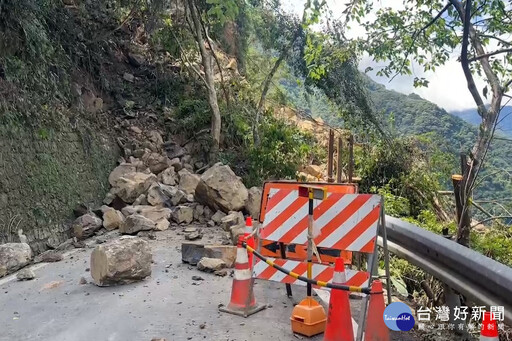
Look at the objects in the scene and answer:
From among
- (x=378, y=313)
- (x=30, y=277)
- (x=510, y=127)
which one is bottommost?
(x=30, y=277)

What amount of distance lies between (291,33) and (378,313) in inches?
465

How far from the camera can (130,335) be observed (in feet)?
10.9

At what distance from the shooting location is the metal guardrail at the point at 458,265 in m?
2.41

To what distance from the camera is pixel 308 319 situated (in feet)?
10.8

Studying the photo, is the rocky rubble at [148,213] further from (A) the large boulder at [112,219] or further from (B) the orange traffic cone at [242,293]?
(B) the orange traffic cone at [242,293]

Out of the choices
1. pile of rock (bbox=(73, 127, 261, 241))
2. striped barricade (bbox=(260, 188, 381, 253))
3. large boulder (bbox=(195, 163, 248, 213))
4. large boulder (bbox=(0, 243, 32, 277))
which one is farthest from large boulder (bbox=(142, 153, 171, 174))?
striped barricade (bbox=(260, 188, 381, 253))

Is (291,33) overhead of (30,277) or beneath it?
overhead

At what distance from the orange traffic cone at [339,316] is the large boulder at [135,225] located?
15.6ft

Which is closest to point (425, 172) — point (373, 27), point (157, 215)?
point (373, 27)

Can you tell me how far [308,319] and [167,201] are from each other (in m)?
5.72

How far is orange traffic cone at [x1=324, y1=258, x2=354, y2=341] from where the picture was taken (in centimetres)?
297

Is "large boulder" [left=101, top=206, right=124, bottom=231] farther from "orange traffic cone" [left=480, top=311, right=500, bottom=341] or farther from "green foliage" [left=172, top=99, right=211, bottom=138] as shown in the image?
"orange traffic cone" [left=480, top=311, right=500, bottom=341]

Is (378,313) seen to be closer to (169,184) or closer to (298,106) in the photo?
(169,184)

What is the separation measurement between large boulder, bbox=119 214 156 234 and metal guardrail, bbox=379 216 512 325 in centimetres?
446
